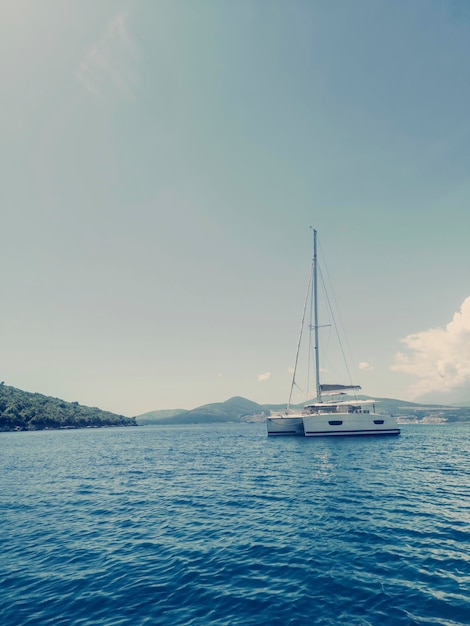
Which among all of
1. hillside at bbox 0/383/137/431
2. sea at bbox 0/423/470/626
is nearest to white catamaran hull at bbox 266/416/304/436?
sea at bbox 0/423/470/626

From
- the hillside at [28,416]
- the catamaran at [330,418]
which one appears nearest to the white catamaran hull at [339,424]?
the catamaran at [330,418]

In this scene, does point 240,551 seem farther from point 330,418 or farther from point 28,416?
point 28,416

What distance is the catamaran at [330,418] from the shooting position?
64.6 metres

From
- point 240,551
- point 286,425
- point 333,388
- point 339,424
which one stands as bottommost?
point 240,551

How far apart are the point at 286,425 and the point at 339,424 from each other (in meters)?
11.6

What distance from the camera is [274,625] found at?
30.7 ft

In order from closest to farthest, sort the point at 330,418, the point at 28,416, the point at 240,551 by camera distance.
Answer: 1. the point at 240,551
2. the point at 330,418
3. the point at 28,416

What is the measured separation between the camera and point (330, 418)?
64438 mm

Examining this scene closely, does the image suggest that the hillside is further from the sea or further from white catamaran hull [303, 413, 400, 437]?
the sea

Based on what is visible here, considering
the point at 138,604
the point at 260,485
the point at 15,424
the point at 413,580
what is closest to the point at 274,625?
the point at 138,604

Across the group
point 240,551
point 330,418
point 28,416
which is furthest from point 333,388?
point 28,416

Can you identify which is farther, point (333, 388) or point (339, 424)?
point (333, 388)

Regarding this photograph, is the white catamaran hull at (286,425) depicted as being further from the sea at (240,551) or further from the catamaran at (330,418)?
the sea at (240,551)

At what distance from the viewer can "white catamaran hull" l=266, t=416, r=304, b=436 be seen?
69500 mm
